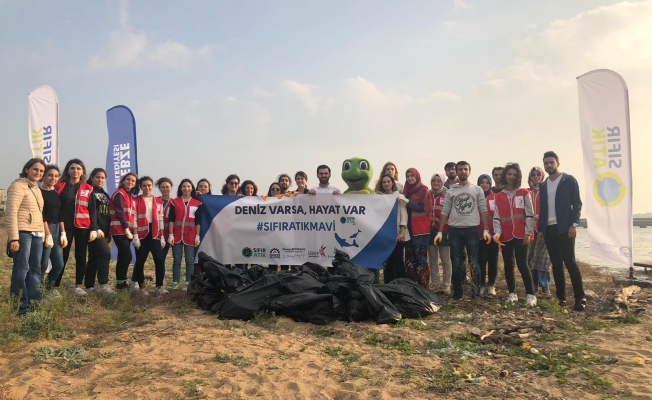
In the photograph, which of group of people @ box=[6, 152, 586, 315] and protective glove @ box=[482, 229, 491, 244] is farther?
protective glove @ box=[482, 229, 491, 244]

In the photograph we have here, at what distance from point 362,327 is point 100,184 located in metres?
4.06

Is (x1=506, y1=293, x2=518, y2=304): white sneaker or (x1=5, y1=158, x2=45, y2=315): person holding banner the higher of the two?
(x1=5, y1=158, x2=45, y2=315): person holding banner

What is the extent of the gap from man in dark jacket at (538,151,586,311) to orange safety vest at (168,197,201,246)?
16.1 feet

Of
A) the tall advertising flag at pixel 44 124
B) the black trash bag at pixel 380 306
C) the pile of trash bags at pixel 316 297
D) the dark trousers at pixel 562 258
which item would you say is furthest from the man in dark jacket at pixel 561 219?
the tall advertising flag at pixel 44 124

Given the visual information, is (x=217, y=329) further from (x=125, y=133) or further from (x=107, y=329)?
(x=125, y=133)

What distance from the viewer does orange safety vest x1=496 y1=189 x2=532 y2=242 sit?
18.6ft

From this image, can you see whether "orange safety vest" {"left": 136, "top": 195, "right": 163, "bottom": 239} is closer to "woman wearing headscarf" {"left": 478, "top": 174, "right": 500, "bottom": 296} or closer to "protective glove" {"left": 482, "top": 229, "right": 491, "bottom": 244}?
"protective glove" {"left": 482, "top": 229, "right": 491, "bottom": 244}

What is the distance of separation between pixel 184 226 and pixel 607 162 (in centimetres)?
700

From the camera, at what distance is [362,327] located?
4.45 m

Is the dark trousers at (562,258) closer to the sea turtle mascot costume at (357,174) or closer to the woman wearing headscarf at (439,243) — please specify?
the woman wearing headscarf at (439,243)

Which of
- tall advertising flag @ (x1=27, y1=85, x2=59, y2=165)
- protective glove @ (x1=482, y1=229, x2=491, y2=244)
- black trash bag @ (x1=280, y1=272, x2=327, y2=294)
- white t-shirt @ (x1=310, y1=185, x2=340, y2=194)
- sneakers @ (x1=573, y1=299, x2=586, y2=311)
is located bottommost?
sneakers @ (x1=573, y1=299, x2=586, y2=311)

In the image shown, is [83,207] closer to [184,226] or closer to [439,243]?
[184,226]

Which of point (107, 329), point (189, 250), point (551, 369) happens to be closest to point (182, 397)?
point (107, 329)

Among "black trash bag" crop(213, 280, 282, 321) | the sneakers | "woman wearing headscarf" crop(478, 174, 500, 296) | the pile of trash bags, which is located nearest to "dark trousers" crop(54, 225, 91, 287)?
the pile of trash bags
